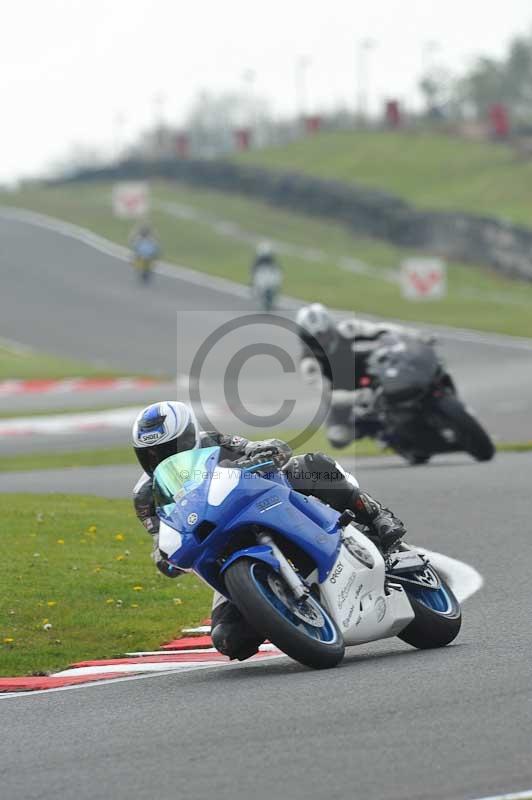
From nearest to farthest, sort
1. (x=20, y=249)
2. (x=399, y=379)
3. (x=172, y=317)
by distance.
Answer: (x=399, y=379), (x=172, y=317), (x=20, y=249)

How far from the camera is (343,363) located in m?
15.9

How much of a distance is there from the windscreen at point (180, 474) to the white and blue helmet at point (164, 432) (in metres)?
Result: 0.16

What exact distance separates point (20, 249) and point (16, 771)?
133 ft

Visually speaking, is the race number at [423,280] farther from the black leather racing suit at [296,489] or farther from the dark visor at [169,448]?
the dark visor at [169,448]

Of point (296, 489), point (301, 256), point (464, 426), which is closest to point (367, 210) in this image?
point (301, 256)

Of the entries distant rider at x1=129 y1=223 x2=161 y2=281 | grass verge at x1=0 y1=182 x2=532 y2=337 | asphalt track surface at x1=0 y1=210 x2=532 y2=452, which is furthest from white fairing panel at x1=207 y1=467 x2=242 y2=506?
distant rider at x1=129 y1=223 x2=161 y2=281

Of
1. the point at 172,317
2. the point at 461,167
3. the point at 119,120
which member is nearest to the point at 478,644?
the point at 172,317

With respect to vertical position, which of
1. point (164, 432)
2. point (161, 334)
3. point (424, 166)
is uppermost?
point (164, 432)

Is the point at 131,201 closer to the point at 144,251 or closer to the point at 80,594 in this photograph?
the point at 144,251

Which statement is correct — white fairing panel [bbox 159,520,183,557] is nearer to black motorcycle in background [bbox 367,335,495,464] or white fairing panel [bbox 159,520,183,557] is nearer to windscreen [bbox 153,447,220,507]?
windscreen [bbox 153,447,220,507]

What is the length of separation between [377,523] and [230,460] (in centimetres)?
87

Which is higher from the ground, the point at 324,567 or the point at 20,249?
the point at 324,567

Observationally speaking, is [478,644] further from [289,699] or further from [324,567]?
[289,699]

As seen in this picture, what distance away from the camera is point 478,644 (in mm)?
7105
